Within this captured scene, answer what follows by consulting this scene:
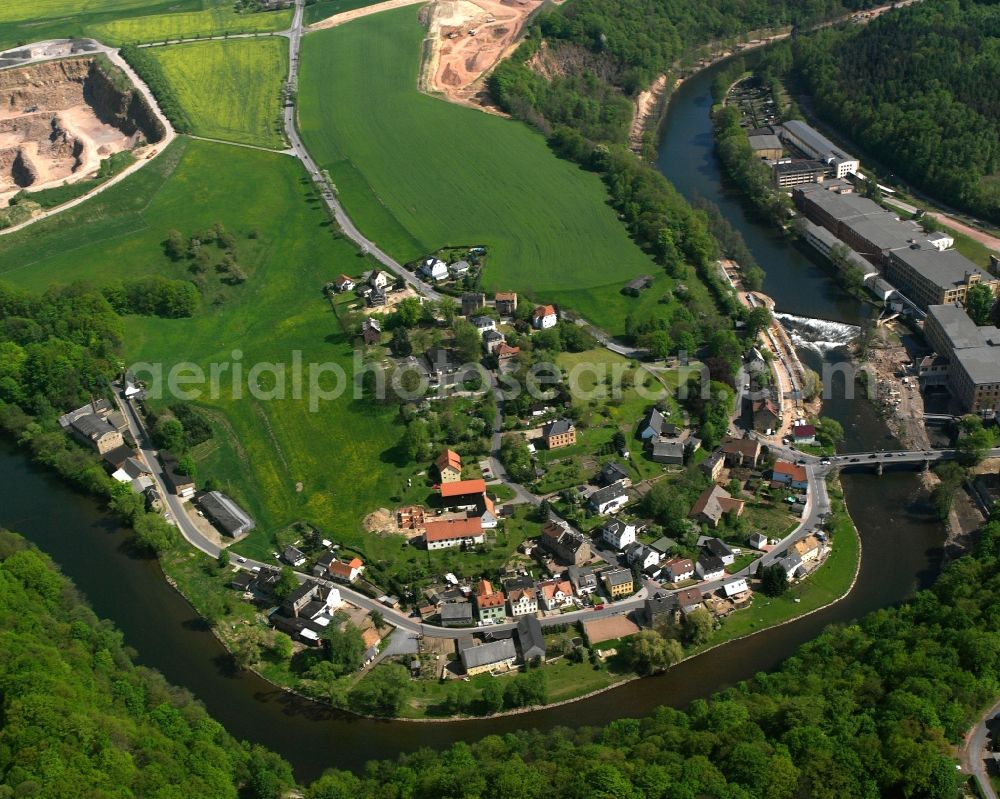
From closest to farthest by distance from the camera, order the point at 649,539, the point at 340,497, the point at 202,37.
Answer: the point at 649,539 < the point at 340,497 < the point at 202,37

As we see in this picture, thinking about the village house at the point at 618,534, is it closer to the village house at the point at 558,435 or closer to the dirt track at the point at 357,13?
the village house at the point at 558,435

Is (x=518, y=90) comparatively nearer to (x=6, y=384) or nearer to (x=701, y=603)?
(x=6, y=384)

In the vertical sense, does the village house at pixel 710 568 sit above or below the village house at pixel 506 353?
below

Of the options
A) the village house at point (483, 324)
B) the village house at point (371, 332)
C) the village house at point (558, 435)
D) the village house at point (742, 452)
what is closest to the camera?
the village house at point (742, 452)

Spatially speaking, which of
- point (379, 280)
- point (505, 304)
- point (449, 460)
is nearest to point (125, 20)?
point (379, 280)

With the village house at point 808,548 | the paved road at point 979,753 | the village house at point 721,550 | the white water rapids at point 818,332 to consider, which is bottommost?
the village house at point 721,550

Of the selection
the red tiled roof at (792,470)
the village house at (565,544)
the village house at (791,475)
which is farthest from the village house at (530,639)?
the red tiled roof at (792,470)

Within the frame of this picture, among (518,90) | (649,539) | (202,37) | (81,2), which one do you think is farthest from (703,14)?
(649,539)
